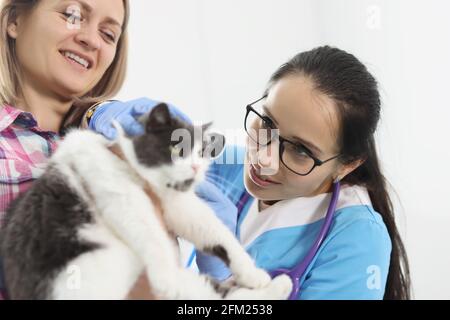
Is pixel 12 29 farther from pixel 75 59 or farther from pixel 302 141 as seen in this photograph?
pixel 302 141

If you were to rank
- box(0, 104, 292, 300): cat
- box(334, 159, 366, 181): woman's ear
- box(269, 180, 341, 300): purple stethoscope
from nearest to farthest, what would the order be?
box(0, 104, 292, 300): cat < box(269, 180, 341, 300): purple stethoscope < box(334, 159, 366, 181): woman's ear

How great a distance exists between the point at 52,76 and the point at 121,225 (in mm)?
285

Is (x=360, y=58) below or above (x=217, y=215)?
above

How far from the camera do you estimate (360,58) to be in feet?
2.78

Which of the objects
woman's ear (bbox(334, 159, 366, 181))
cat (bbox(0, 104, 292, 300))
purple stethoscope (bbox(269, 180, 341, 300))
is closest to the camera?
cat (bbox(0, 104, 292, 300))

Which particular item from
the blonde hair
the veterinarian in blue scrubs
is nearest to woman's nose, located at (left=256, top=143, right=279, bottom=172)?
the veterinarian in blue scrubs

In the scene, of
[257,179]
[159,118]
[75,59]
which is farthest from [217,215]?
[75,59]

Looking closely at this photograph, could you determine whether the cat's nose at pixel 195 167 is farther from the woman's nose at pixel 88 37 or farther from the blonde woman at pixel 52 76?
the woman's nose at pixel 88 37

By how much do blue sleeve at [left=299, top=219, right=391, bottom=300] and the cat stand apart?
0.28 feet

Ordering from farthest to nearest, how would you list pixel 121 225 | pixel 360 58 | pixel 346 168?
pixel 360 58 < pixel 346 168 < pixel 121 225

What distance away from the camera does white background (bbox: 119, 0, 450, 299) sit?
0.73 meters

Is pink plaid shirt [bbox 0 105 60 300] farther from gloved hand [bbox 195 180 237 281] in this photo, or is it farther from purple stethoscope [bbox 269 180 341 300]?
purple stethoscope [bbox 269 180 341 300]
